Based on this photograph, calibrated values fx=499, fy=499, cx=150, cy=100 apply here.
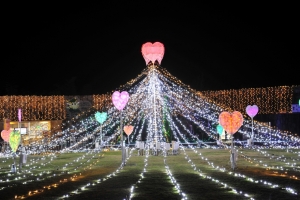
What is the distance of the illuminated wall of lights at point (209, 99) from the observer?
33188 mm

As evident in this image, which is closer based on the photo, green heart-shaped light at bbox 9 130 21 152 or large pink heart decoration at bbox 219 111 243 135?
large pink heart decoration at bbox 219 111 243 135

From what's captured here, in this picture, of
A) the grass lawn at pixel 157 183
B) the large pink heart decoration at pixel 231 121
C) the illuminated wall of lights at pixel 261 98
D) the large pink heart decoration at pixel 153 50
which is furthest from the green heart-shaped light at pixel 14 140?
the illuminated wall of lights at pixel 261 98

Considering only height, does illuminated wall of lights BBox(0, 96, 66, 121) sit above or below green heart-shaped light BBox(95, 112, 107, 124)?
above

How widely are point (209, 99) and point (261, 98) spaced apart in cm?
348

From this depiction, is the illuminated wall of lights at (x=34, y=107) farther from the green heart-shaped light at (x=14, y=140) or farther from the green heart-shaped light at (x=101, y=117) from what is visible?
the green heart-shaped light at (x=14, y=140)

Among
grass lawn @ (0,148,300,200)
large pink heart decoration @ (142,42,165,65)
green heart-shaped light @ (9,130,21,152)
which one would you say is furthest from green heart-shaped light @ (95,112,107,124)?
grass lawn @ (0,148,300,200)

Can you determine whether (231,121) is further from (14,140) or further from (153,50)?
(14,140)

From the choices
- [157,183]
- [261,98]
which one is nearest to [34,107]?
[261,98]

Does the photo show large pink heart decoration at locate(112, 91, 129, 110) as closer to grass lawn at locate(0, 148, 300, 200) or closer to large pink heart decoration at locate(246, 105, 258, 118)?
grass lawn at locate(0, 148, 300, 200)

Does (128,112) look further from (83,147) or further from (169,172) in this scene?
(169,172)

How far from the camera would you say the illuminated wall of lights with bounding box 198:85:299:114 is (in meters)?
33.0

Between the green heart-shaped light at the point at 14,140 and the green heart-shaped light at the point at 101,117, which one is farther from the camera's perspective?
the green heart-shaped light at the point at 101,117

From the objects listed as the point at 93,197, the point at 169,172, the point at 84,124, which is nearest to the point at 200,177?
the point at 169,172

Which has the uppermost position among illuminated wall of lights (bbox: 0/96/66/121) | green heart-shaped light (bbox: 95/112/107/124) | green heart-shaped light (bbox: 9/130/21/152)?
illuminated wall of lights (bbox: 0/96/66/121)
